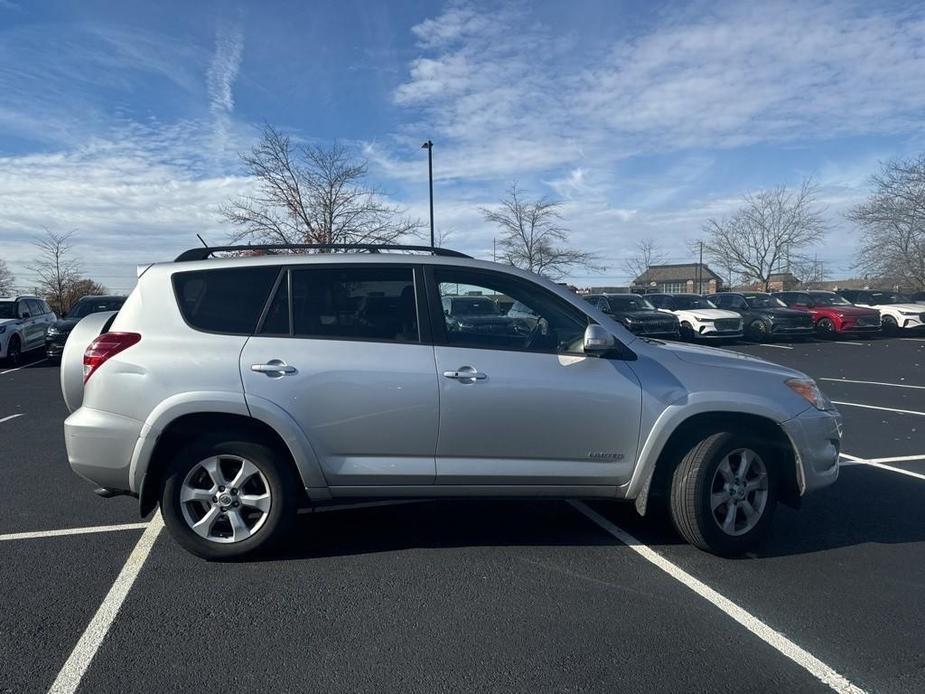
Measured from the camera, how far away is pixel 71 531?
4.59 m

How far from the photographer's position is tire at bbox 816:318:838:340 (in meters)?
23.5

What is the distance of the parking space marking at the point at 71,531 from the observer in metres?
4.46

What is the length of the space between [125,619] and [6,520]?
7.01ft

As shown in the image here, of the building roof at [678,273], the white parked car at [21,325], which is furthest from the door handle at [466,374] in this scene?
the building roof at [678,273]

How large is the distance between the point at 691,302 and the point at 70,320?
63.2ft

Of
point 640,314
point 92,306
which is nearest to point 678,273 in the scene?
point 640,314

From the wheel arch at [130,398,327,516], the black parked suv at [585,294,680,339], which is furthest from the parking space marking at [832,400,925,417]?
the black parked suv at [585,294,680,339]

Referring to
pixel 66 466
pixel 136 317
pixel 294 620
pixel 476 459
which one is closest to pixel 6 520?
pixel 66 466

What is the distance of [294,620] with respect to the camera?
3.37m

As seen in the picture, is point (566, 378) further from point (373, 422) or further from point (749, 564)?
point (749, 564)

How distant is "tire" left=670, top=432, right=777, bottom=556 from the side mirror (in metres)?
0.87

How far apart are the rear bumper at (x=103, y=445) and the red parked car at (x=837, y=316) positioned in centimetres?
2423

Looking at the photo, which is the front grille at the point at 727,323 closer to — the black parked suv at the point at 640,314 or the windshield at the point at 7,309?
the black parked suv at the point at 640,314

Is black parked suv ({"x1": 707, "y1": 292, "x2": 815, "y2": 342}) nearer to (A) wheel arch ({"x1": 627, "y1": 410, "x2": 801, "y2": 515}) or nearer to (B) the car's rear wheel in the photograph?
(B) the car's rear wheel
